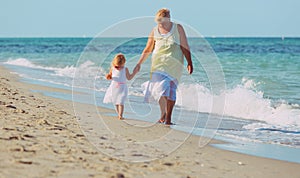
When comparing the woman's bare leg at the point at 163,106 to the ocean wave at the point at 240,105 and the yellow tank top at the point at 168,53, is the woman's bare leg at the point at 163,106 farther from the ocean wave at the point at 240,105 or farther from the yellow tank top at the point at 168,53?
the ocean wave at the point at 240,105

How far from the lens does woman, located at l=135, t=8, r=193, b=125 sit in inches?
290

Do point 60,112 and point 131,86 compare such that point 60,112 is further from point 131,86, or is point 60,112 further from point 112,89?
point 131,86

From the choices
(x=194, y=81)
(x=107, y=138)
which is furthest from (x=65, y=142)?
(x=194, y=81)

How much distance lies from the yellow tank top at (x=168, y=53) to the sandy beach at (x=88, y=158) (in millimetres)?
946

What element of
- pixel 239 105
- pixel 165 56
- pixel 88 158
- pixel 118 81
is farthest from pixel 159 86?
pixel 239 105

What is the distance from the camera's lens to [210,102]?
11.3 m

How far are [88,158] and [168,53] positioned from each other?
288 cm

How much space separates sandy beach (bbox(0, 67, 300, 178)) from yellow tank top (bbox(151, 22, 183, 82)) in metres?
0.95

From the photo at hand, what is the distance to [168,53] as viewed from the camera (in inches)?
292

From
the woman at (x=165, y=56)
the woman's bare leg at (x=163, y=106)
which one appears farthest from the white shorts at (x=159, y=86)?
the woman's bare leg at (x=163, y=106)

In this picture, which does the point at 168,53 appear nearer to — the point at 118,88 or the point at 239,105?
the point at 118,88

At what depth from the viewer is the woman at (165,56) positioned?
7363 mm
